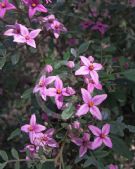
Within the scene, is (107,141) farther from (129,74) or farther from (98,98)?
(129,74)

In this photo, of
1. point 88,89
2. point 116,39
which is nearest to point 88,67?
point 88,89

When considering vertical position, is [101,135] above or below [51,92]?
below

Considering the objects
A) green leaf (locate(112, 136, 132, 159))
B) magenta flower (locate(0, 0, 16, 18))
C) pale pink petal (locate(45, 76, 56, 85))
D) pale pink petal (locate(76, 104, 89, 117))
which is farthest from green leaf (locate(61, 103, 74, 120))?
magenta flower (locate(0, 0, 16, 18))

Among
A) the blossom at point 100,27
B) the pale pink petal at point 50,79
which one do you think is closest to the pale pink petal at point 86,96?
the pale pink petal at point 50,79

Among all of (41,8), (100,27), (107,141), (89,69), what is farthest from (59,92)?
(100,27)

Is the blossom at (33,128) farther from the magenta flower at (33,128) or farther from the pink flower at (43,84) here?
the pink flower at (43,84)
